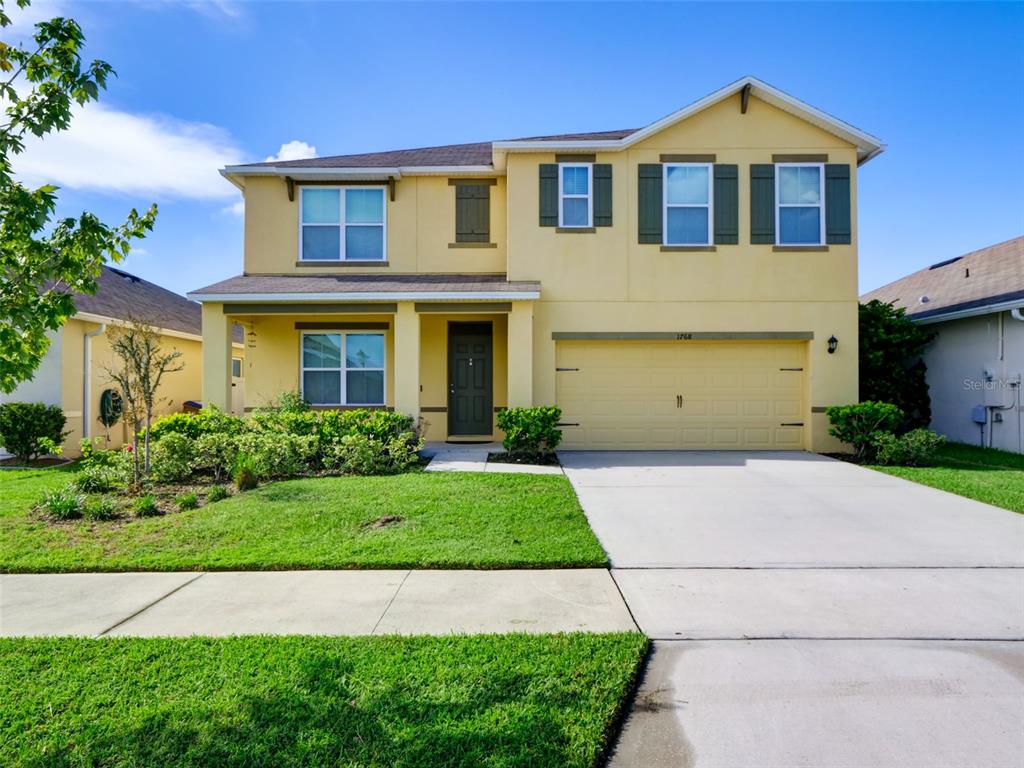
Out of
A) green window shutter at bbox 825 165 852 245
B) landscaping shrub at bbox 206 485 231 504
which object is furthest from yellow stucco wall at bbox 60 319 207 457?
green window shutter at bbox 825 165 852 245

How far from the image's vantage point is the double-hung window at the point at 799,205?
1260 centimetres

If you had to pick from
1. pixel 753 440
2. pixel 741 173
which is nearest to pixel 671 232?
pixel 741 173

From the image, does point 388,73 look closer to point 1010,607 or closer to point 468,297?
point 468,297

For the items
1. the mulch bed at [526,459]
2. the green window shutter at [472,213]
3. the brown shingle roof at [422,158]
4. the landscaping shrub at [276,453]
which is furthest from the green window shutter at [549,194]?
the landscaping shrub at [276,453]

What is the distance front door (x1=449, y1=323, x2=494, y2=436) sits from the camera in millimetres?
13758

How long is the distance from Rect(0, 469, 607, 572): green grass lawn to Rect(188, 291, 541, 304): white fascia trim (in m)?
4.51

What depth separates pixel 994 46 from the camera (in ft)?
39.8

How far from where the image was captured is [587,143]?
12383 mm

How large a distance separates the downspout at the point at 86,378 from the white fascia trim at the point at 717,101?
10.1 meters

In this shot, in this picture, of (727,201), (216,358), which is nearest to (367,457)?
(216,358)

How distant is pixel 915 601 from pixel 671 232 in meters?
9.47

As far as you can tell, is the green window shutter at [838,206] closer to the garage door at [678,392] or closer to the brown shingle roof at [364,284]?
the garage door at [678,392]

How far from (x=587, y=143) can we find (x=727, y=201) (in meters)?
3.19

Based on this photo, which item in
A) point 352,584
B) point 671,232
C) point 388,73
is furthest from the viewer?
point 671,232
